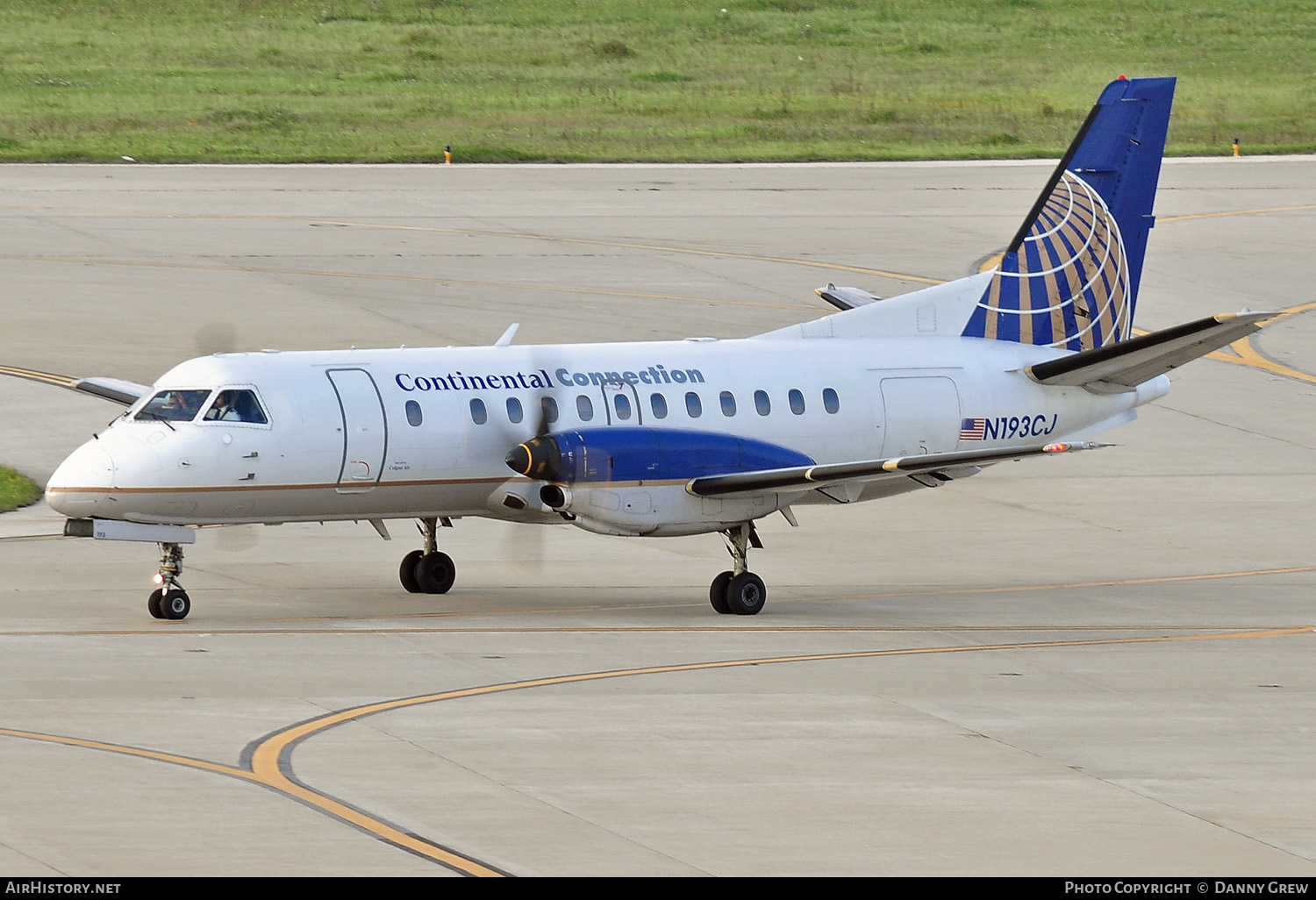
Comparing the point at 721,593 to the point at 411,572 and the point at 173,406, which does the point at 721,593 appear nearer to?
the point at 411,572

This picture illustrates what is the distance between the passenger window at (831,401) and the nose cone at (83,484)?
30.1 feet

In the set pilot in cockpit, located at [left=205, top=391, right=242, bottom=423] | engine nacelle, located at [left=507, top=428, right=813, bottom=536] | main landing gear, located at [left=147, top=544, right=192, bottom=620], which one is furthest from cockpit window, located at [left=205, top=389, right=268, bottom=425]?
engine nacelle, located at [left=507, top=428, right=813, bottom=536]

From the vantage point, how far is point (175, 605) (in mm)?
22750

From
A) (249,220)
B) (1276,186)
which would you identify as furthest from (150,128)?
(1276,186)

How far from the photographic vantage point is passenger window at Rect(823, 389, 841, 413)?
2620 cm

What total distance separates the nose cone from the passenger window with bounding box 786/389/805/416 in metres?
8.64

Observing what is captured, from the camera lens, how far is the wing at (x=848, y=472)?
2380 cm

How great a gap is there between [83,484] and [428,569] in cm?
505

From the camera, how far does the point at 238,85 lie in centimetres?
8175

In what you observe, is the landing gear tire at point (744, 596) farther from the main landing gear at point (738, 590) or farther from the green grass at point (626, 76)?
the green grass at point (626, 76)

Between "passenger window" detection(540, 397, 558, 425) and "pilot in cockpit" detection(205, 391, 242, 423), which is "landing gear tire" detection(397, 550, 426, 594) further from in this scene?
"pilot in cockpit" detection(205, 391, 242, 423)

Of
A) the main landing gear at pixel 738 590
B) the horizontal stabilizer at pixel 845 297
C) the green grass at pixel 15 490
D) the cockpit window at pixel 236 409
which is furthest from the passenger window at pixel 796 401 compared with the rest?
the green grass at pixel 15 490

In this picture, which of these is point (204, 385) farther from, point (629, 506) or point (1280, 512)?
point (1280, 512)

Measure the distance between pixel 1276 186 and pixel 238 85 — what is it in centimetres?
4125
